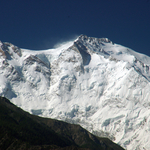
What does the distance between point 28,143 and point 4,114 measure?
44795 millimetres

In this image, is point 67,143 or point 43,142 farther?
point 67,143

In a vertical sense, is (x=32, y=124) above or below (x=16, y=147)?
above

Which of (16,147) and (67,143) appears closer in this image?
(16,147)

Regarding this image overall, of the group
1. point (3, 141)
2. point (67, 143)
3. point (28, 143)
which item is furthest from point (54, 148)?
point (67, 143)

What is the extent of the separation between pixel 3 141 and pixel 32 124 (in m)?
45.7

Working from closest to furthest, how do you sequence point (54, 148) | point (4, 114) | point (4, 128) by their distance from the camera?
1. point (54, 148)
2. point (4, 128)
3. point (4, 114)

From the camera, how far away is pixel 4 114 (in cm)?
19200

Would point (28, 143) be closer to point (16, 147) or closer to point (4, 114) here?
point (16, 147)

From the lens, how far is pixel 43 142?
17162 cm

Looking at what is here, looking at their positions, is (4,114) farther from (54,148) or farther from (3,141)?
(54,148)

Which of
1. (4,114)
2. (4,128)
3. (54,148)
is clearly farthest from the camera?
(4,114)

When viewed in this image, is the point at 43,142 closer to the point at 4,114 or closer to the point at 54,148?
the point at 54,148

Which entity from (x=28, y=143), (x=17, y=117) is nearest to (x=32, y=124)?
(x=17, y=117)

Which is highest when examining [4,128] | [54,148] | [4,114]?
[4,114]
